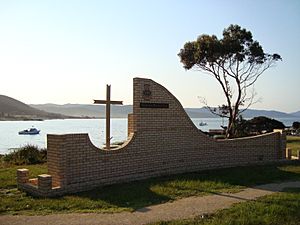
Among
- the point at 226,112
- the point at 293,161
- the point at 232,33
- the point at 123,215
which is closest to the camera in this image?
the point at 123,215

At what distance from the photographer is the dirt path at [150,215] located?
22.2 feet

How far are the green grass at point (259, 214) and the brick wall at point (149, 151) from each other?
365 centimetres

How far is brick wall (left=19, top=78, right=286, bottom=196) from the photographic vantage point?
368 inches

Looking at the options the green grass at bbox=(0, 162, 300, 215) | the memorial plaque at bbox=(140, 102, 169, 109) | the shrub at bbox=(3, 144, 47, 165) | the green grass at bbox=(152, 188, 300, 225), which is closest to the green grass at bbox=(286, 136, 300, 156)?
the green grass at bbox=(0, 162, 300, 215)

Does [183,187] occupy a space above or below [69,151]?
below

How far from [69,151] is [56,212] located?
2.23m

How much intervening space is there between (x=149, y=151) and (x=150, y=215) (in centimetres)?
439

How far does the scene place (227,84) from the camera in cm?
2567

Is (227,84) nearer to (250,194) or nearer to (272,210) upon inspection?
(250,194)

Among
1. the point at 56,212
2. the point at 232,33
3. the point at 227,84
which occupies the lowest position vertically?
the point at 56,212

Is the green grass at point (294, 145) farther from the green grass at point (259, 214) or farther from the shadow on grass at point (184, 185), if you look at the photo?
the green grass at point (259, 214)

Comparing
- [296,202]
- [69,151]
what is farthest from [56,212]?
[296,202]

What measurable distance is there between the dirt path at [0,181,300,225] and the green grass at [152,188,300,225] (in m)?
0.32

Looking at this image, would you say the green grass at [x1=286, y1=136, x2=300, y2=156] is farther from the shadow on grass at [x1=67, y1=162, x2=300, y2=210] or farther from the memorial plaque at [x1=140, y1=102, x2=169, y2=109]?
the memorial plaque at [x1=140, y1=102, x2=169, y2=109]
